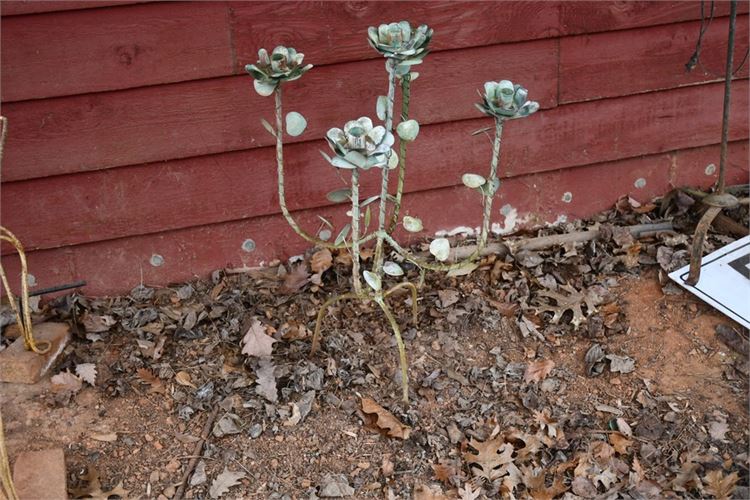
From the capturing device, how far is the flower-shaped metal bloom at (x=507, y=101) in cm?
235

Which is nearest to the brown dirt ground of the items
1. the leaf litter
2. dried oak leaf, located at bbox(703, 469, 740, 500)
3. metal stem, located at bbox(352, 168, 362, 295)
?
the leaf litter

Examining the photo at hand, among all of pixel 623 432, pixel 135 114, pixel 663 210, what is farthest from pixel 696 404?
pixel 135 114

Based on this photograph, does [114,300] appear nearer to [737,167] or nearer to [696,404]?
[696,404]

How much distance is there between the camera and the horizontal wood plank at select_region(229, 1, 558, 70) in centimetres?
291

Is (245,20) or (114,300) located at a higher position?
(245,20)

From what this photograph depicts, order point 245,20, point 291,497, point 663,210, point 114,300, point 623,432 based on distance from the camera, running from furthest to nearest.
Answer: point 663,210 < point 114,300 < point 245,20 < point 623,432 < point 291,497

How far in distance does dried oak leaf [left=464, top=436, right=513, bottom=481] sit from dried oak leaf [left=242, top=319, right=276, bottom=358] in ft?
2.55

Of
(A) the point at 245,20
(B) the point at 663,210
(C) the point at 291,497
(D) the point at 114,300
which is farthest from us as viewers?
(B) the point at 663,210

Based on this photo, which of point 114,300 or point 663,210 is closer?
point 114,300

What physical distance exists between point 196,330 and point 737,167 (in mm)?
2538

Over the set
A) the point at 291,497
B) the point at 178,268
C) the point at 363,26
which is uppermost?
the point at 363,26

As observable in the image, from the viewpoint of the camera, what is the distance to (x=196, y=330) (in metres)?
3.02

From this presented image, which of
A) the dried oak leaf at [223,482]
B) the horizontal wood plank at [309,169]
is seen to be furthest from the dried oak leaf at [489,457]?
the horizontal wood plank at [309,169]

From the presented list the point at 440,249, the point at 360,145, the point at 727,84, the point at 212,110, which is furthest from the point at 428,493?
the point at 727,84
